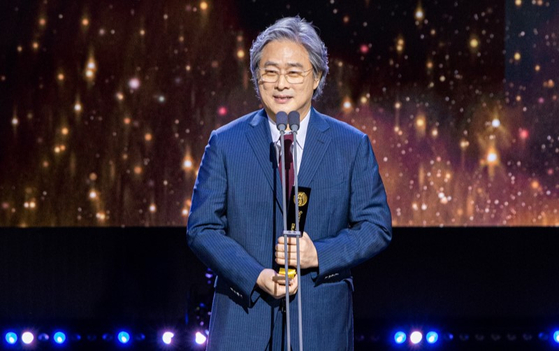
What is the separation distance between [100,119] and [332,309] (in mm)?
2863

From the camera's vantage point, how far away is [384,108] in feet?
13.7

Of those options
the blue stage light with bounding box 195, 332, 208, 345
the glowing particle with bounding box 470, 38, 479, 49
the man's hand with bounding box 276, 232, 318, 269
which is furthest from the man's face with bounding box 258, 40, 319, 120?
the glowing particle with bounding box 470, 38, 479, 49

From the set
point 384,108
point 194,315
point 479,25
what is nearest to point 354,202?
point 194,315

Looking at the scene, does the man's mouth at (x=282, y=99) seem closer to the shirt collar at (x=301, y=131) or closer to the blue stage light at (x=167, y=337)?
the shirt collar at (x=301, y=131)

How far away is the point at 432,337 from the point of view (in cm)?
363

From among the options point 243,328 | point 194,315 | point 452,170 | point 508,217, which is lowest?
point 243,328

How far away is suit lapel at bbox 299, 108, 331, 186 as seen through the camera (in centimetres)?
175

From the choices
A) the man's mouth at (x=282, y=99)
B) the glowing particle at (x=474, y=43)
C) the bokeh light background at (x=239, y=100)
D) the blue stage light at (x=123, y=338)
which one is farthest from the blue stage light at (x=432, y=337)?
the man's mouth at (x=282, y=99)

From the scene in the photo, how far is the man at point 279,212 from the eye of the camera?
1.68 m

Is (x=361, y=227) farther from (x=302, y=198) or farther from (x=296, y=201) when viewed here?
(x=296, y=201)

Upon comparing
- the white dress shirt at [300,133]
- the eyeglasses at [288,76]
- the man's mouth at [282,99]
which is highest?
the eyeglasses at [288,76]

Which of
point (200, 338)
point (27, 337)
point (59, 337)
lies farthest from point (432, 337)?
point (27, 337)

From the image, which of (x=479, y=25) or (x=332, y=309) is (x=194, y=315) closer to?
(x=332, y=309)

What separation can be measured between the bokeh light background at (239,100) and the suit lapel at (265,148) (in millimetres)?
2400
